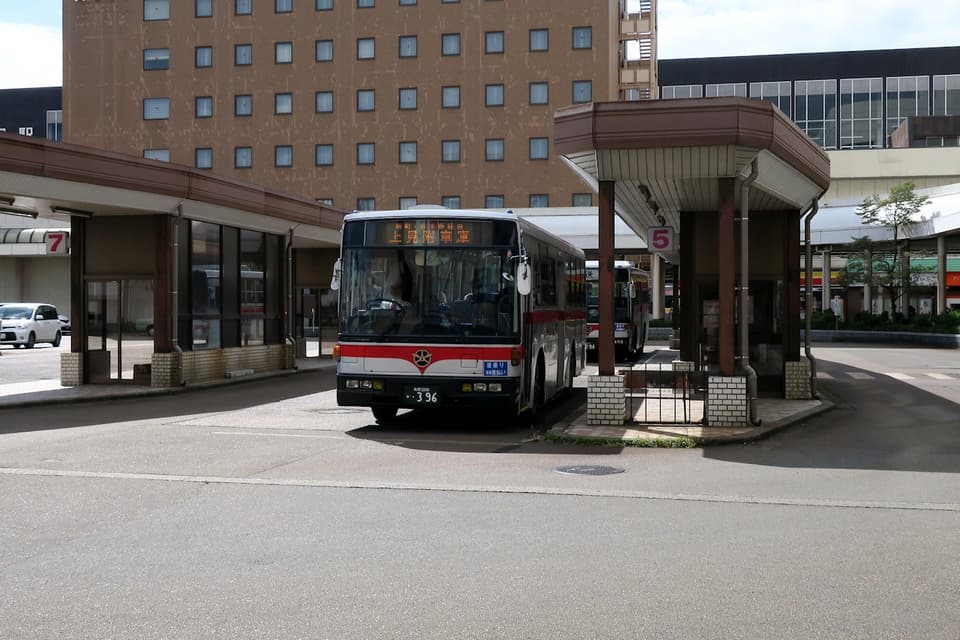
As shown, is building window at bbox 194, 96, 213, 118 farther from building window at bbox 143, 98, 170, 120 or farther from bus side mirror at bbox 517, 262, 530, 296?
bus side mirror at bbox 517, 262, 530, 296

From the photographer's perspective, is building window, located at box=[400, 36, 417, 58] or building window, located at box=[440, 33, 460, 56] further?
building window, located at box=[400, 36, 417, 58]

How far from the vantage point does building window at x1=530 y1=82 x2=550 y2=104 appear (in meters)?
63.2

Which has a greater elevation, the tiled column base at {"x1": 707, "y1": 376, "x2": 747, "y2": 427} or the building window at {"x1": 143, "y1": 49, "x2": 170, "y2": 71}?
the building window at {"x1": 143, "y1": 49, "x2": 170, "y2": 71}

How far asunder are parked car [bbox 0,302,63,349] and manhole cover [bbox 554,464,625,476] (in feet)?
119

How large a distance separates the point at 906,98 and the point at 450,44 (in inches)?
1762

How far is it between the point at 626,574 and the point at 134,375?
1868cm

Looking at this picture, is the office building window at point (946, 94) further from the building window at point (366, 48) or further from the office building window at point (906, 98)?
the building window at point (366, 48)

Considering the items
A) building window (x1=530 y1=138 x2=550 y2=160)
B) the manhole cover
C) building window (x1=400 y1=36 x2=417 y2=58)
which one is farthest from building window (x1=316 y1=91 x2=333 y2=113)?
the manhole cover

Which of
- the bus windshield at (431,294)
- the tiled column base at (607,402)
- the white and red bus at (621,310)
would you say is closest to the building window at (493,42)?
the white and red bus at (621,310)

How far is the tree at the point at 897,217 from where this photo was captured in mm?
48594

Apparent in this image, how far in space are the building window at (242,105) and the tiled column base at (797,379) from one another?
5298cm

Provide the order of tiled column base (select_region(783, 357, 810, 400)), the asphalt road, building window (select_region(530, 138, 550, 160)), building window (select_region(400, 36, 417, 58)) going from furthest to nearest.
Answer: building window (select_region(400, 36, 417, 58)) < building window (select_region(530, 138, 550, 160)) < tiled column base (select_region(783, 357, 810, 400)) < the asphalt road

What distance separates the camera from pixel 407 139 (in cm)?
6488

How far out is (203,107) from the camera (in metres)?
67.2
